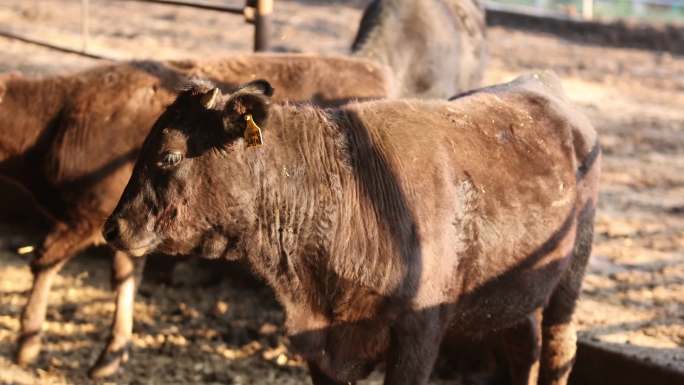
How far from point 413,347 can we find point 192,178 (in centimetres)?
113

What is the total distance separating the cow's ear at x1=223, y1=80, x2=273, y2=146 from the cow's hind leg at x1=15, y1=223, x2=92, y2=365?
2397 mm

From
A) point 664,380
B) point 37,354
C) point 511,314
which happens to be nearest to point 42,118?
point 37,354

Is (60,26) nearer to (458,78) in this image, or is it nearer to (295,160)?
(458,78)

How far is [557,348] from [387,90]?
242 cm

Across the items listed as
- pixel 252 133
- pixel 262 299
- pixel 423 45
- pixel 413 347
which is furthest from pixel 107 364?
pixel 423 45

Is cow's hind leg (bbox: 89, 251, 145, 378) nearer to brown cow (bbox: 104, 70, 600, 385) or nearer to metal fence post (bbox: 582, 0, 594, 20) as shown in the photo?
brown cow (bbox: 104, 70, 600, 385)

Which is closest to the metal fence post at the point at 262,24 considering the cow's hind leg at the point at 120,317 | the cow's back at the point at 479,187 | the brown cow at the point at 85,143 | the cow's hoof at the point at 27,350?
the brown cow at the point at 85,143

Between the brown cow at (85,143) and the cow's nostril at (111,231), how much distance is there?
198 centimetres

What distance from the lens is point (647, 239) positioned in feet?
25.4

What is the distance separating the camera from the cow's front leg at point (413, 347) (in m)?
4.27

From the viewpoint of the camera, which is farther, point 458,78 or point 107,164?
point 458,78

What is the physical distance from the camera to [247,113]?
4.10 metres

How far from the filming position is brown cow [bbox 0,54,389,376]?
621cm

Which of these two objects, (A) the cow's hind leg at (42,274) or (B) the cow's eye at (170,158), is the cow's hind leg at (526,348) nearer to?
(B) the cow's eye at (170,158)
